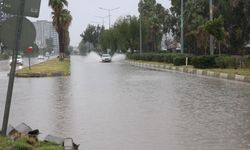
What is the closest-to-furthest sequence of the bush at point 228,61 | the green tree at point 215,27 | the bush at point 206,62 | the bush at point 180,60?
the bush at point 228,61 < the green tree at point 215,27 < the bush at point 206,62 < the bush at point 180,60

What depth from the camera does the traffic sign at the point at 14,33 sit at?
8.48m

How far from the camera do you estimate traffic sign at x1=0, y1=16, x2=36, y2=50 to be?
8.48m

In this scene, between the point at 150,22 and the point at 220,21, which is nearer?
the point at 220,21

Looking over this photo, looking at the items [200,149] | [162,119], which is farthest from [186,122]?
[200,149]

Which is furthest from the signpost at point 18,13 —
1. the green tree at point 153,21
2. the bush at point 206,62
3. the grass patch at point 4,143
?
the green tree at point 153,21

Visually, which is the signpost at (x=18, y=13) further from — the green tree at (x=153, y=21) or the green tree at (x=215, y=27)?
the green tree at (x=153, y=21)

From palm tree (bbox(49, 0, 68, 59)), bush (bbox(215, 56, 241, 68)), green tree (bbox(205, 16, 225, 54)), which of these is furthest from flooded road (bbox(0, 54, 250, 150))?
palm tree (bbox(49, 0, 68, 59))

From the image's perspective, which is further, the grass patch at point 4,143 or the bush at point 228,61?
the bush at point 228,61

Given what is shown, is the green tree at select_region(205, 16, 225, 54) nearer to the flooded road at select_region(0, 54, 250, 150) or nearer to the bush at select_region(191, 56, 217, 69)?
the bush at select_region(191, 56, 217, 69)

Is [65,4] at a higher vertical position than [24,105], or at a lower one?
higher

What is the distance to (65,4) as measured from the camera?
2712 inches

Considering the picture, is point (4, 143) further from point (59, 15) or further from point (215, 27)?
point (59, 15)

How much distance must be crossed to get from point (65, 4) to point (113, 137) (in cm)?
6022

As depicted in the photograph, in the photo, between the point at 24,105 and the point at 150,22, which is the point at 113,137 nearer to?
the point at 24,105
